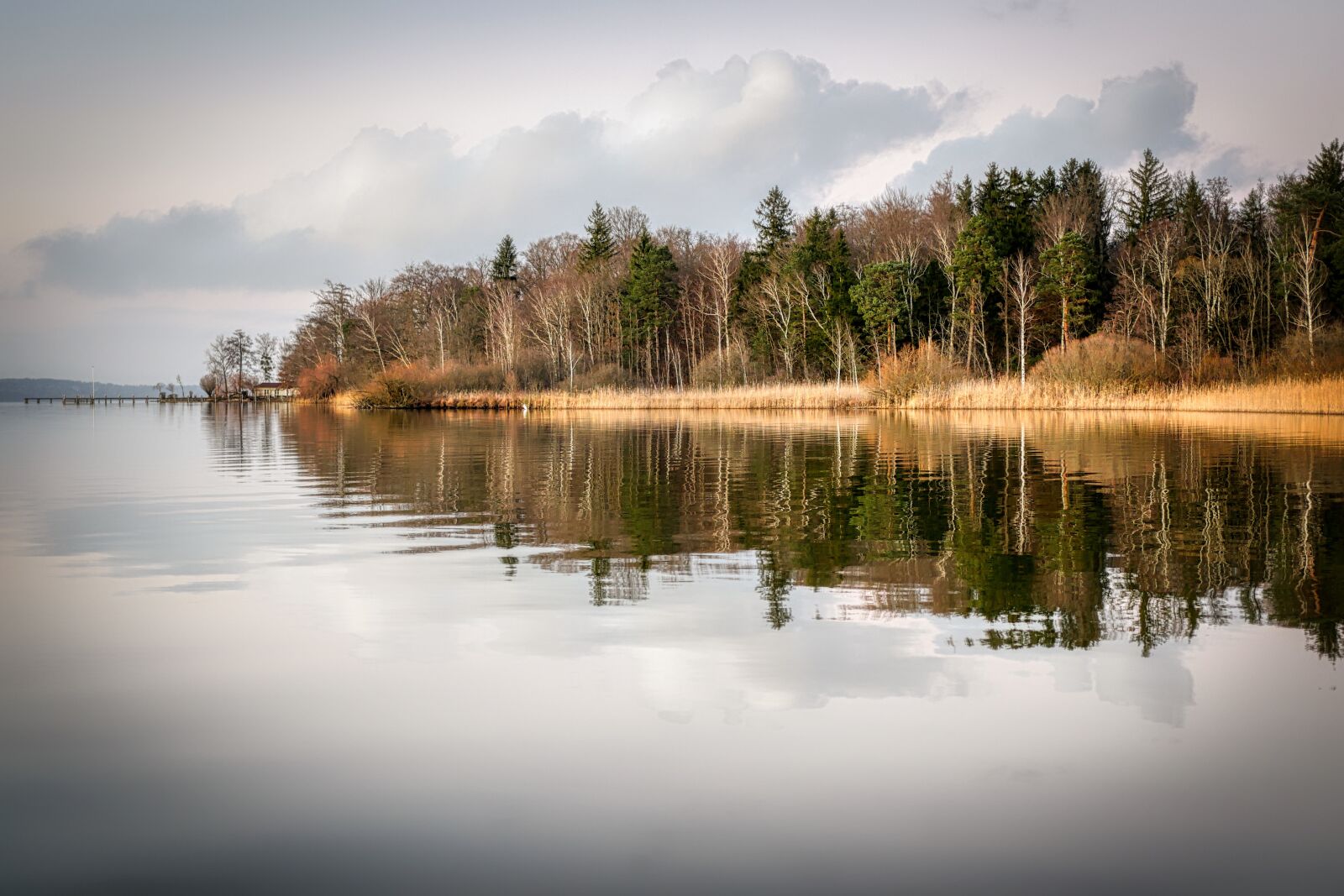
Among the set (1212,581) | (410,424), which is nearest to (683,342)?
(410,424)

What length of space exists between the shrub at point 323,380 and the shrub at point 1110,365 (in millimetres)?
68750

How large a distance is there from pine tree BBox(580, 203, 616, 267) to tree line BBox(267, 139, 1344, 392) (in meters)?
0.18

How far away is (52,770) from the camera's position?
4.38 metres

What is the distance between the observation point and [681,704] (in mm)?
5098

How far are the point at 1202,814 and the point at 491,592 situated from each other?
17.5ft

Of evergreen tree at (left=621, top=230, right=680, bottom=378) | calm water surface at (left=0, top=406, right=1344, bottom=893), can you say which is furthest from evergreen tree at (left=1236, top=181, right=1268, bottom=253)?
calm water surface at (left=0, top=406, right=1344, bottom=893)

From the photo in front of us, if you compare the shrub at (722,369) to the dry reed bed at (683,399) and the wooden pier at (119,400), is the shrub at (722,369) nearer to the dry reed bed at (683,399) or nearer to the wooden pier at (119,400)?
the dry reed bed at (683,399)

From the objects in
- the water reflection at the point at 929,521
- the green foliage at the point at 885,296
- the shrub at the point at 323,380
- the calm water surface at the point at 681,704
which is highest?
the green foliage at the point at 885,296

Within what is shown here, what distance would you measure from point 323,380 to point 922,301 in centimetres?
5755

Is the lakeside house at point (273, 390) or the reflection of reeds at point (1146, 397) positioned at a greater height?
the lakeside house at point (273, 390)

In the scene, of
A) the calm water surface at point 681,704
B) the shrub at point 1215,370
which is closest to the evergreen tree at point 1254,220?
the shrub at point 1215,370

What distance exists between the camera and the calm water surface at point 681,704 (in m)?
3.61

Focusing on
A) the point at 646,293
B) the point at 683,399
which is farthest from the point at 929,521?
the point at 646,293

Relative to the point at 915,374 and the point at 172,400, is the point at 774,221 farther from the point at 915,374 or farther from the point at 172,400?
the point at 172,400
